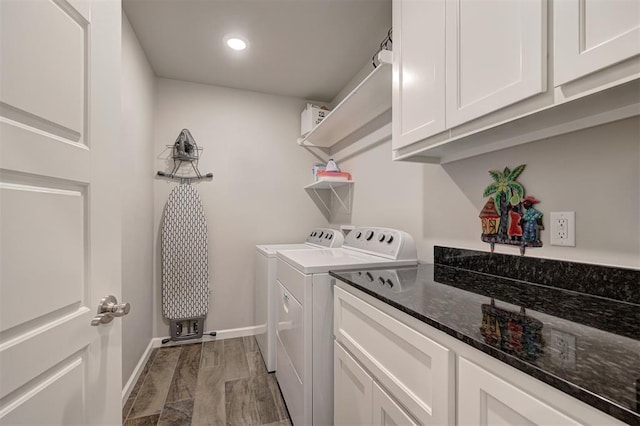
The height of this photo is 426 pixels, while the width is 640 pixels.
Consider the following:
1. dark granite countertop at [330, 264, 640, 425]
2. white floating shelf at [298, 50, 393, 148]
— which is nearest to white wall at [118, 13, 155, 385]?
white floating shelf at [298, 50, 393, 148]

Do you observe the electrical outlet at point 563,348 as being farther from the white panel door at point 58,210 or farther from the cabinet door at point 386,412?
the white panel door at point 58,210

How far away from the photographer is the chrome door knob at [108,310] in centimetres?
81

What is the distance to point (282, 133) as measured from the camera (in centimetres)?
298

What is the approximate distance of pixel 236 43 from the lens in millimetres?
2078

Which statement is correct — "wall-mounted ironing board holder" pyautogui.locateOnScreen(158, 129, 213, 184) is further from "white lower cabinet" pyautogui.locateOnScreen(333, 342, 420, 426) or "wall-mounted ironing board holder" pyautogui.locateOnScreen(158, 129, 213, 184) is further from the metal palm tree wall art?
the metal palm tree wall art

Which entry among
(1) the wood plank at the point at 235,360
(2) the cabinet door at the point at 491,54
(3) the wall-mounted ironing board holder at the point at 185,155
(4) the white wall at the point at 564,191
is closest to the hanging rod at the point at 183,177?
(3) the wall-mounted ironing board holder at the point at 185,155

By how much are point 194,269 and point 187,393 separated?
1024 millimetres

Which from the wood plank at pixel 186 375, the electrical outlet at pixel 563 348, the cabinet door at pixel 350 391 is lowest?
the wood plank at pixel 186 375

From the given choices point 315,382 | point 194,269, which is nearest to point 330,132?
point 194,269

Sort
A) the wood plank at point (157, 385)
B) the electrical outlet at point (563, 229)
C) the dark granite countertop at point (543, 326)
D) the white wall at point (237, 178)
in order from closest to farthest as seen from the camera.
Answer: the dark granite countertop at point (543, 326) → the electrical outlet at point (563, 229) → the wood plank at point (157, 385) → the white wall at point (237, 178)

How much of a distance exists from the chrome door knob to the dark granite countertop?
2.55 ft

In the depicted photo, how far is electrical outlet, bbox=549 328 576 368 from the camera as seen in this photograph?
51 centimetres

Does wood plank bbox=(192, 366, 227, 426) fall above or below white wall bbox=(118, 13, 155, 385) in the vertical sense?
below

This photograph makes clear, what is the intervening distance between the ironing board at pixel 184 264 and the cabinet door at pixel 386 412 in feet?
6.76
